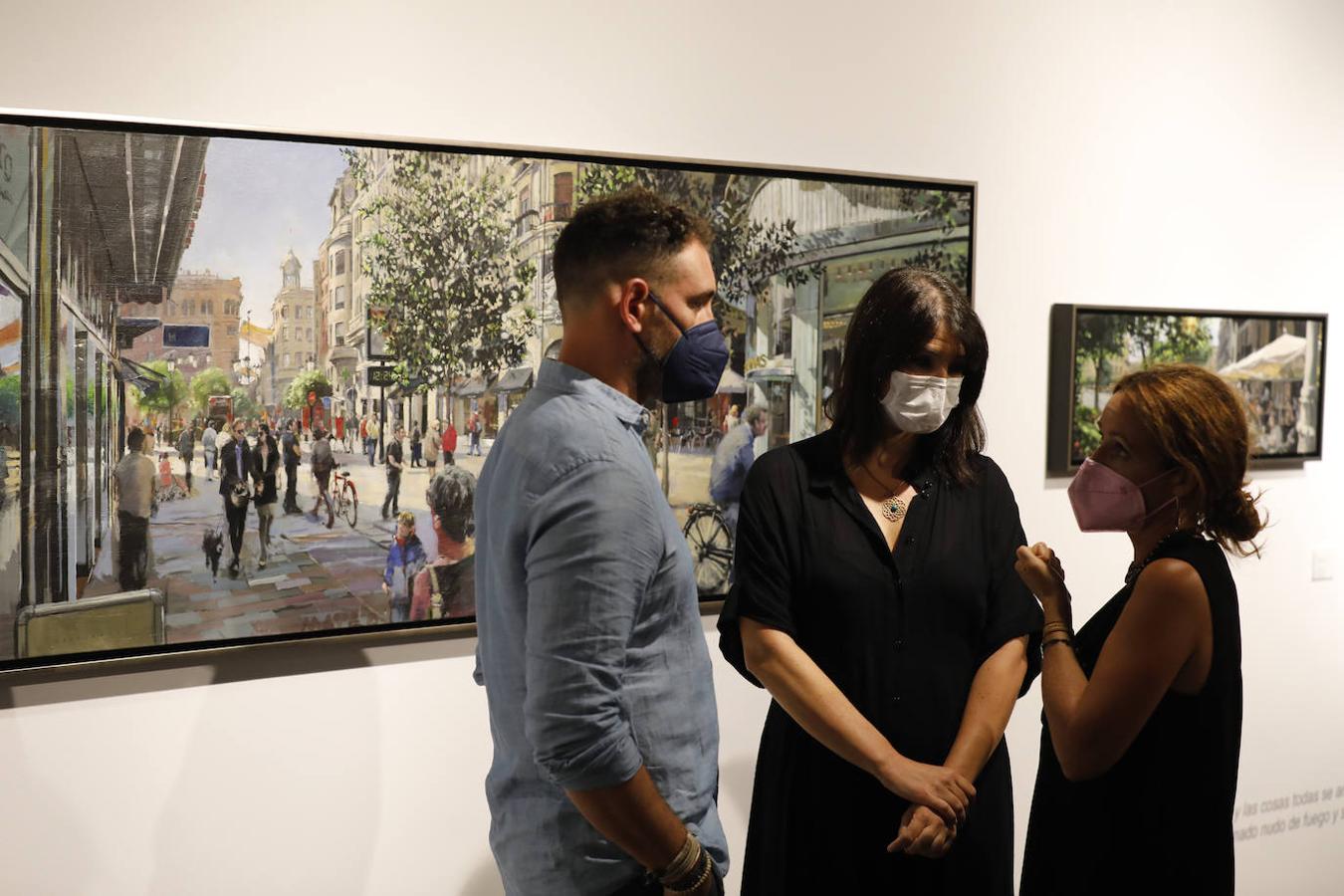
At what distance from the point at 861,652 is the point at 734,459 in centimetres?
91

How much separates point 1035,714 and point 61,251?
267 centimetres

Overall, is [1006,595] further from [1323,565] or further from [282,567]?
[1323,565]

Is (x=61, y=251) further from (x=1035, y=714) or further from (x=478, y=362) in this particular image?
(x=1035, y=714)

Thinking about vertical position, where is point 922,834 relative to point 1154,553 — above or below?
below

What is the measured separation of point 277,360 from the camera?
226 cm

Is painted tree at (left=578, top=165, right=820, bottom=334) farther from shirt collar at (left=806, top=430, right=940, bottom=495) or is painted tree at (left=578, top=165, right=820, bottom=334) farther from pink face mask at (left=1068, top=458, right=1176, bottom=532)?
pink face mask at (left=1068, top=458, right=1176, bottom=532)

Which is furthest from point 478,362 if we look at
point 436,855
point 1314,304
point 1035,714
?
point 1314,304

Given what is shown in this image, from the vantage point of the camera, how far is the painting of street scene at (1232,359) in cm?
320

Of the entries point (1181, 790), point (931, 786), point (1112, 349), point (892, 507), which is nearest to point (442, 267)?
point (892, 507)

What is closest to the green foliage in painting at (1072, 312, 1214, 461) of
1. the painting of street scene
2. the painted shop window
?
the painting of street scene

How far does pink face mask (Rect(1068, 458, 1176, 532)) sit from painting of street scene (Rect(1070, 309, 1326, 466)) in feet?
4.23

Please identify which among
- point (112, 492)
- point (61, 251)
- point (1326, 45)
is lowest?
point (112, 492)

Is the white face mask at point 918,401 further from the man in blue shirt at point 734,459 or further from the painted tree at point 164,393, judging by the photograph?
the painted tree at point 164,393

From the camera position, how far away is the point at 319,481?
7.59ft
